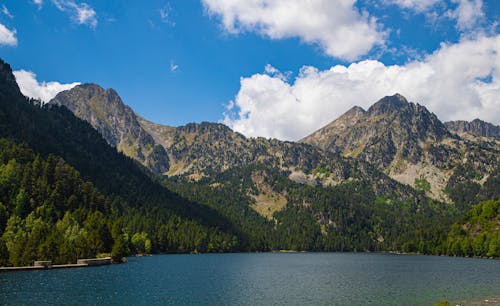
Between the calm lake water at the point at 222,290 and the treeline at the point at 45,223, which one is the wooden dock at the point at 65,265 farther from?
the calm lake water at the point at 222,290

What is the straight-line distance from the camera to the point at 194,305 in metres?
71.4

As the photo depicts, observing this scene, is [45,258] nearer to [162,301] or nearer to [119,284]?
[119,284]

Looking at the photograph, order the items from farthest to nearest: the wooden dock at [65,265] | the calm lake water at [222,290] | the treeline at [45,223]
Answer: the treeline at [45,223] → the wooden dock at [65,265] → the calm lake water at [222,290]

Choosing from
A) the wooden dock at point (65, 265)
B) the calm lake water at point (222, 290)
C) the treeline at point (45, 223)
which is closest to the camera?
the calm lake water at point (222, 290)

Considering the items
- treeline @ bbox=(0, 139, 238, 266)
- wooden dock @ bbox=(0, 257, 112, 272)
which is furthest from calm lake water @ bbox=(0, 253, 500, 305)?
treeline @ bbox=(0, 139, 238, 266)

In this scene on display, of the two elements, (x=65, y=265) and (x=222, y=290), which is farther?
(x=65, y=265)

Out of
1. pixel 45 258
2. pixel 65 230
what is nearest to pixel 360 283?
pixel 45 258

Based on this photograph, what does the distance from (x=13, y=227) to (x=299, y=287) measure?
326 feet

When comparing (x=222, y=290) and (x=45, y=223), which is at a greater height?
(x=45, y=223)

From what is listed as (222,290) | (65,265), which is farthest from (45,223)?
(222,290)

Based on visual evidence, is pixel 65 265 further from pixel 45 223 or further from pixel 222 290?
pixel 222 290

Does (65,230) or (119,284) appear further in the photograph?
(65,230)

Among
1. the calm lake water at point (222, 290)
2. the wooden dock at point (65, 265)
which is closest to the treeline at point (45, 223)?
the wooden dock at point (65, 265)

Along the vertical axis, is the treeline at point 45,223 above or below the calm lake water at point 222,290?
above
